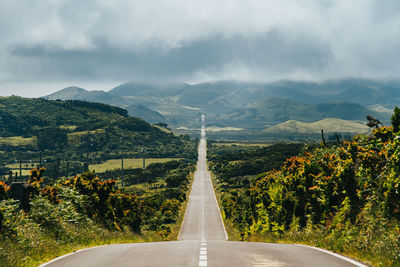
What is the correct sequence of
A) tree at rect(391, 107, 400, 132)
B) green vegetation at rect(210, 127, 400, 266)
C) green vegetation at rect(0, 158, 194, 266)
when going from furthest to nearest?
tree at rect(391, 107, 400, 132) < green vegetation at rect(210, 127, 400, 266) < green vegetation at rect(0, 158, 194, 266)

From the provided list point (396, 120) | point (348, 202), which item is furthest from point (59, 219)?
point (396, 120)

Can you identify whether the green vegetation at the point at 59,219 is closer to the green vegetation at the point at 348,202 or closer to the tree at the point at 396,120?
the green vegetation at the point at 348,202

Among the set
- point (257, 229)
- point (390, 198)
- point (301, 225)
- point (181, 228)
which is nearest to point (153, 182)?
point (181, 228)

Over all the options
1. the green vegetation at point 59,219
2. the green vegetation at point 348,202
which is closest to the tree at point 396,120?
the green vegetation at point 348,202

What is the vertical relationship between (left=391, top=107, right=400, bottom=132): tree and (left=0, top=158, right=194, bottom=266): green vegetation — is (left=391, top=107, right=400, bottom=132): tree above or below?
above

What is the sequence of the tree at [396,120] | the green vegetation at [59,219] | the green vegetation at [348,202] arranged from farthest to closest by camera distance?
the tree at [396,120]
the green vegetation at [348,202]
the green vegetation at [59,219]

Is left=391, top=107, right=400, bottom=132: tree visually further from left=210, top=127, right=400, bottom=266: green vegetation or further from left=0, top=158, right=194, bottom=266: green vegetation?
left=0, top=158, right=194, bottom=266: green vegetation

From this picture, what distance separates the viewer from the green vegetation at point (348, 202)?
46.8 feet

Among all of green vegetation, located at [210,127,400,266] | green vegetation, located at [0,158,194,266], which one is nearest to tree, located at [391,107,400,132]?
green vegetation, located at [210,127,400,266]

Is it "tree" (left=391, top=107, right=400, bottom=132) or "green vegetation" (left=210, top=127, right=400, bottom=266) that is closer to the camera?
"green vegetation" (left=210, top=127, right=400, bottom=266)

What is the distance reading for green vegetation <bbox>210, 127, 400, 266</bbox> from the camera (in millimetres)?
14266

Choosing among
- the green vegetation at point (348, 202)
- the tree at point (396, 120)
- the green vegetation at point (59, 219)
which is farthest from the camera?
the tree at point (396, 120)

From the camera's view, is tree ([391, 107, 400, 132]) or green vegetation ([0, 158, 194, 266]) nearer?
green vegetation ([0, 158, 194, 266])

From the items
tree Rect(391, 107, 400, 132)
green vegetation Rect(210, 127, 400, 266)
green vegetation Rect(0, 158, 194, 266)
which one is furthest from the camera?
tree Rect(391, 107, 400, 132)
